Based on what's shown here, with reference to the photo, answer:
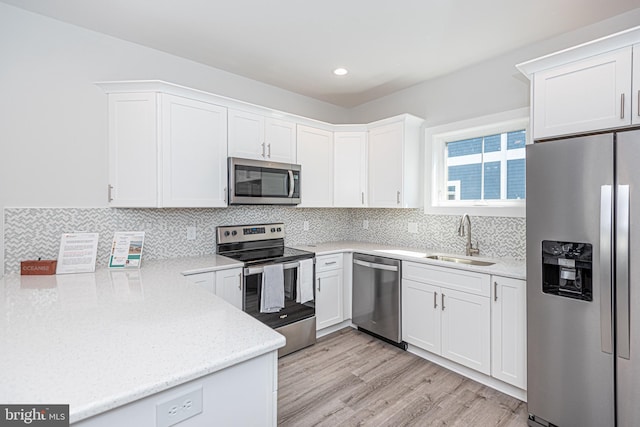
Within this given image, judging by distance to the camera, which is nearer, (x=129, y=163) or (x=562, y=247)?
(x=562, y=247)

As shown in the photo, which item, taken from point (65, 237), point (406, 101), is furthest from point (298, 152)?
point (65, 237)

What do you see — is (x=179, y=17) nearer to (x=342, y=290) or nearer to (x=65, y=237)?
(x=65, y=237)

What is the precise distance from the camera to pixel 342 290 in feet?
11.0

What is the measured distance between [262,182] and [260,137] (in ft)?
1.49

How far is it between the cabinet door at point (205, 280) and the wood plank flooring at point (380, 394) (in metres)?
0.93

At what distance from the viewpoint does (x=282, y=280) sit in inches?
108

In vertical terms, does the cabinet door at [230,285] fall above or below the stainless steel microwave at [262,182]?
below

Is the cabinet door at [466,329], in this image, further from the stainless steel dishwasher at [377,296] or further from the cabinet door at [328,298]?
the cabinet door at [328,298]

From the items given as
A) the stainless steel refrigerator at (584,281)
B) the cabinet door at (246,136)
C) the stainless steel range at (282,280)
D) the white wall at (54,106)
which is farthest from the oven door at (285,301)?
the stainless steel refrigerator at (584,281)

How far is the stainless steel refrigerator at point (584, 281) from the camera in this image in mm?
1555

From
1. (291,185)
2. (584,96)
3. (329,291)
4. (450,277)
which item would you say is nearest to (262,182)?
(291,185)

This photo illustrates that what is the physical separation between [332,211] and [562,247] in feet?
8.52

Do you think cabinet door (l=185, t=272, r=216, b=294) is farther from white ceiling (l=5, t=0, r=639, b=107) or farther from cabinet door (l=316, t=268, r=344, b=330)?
white ceiling (l=5, t=0, r=639, b=107)

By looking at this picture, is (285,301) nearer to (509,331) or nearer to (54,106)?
(509,331)
